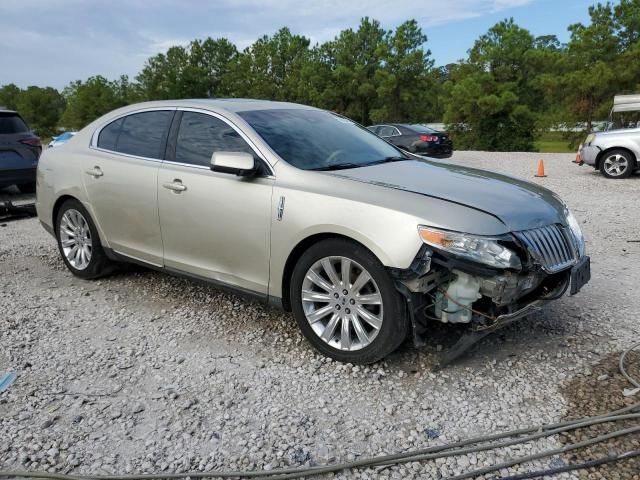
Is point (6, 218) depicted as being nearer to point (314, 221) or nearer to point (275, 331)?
point (275, 331)

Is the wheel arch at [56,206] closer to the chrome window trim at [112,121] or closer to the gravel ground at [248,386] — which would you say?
the chrome window trim at [112,121]

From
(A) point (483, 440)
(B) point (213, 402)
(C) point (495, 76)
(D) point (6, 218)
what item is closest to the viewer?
(A) point (483, 440)

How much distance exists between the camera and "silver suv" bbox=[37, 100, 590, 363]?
10.2 ft

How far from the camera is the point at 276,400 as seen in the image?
3174 millimetres

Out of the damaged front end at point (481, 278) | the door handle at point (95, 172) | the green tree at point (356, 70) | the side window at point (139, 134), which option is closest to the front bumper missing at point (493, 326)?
the damaged front end at point (481, 278)

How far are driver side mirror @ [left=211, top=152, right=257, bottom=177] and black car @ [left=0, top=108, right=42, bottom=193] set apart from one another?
748 cm

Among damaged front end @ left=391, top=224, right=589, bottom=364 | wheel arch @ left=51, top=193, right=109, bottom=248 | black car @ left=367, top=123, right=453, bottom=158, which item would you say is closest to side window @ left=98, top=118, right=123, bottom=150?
wheel arch @ left=51, top=193, right=109, bottom=248

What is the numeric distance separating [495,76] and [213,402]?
4083cm

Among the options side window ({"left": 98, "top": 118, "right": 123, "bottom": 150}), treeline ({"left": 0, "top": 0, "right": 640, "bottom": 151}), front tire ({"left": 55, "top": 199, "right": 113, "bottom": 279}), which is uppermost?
treeline ({"left": 0, "top": 0, "right": 640, "bottom": 151})

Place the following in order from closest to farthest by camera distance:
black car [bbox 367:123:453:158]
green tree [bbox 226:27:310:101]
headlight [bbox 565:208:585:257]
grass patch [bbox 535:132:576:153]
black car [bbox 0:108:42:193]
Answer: headlight [bbox 565:208:585:257], black car [bbox 0:108:42:193], black car [bbox 367:123:453:158], grass patch [bbox 535:132:576:153], green tree [bbox 226:27:310:101]

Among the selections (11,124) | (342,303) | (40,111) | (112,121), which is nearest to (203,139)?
(112,121)

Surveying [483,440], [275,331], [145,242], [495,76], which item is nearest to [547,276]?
[483,440]

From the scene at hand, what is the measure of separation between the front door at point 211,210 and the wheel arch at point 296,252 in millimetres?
148

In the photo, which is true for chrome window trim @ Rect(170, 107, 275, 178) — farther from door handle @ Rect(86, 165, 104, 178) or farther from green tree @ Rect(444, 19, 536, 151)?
green tree @ Rect(444, 19, 536, 151)
